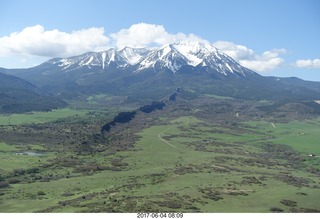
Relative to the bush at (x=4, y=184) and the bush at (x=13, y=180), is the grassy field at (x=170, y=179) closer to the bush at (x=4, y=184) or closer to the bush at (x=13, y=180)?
the bush at (x=4, y=184)

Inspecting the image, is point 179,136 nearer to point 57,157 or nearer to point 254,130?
point 254,130

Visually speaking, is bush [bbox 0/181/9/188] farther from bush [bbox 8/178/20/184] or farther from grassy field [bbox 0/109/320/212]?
bush [bbox 8/178/20/184]

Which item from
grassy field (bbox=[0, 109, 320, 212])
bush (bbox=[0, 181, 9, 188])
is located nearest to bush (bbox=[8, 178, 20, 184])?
grassy field (bbox=[0, 109, 320, 212])

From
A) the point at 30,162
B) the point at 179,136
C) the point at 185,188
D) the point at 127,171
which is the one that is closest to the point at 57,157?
the point at 30,162

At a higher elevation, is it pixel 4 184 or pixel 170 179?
pixel 170 179

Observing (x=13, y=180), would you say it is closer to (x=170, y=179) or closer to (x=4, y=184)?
(x=4, y=184)

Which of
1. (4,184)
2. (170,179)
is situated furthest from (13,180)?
(170,179)

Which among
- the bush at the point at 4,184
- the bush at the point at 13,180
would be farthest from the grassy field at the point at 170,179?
the bush at the point at 13,180

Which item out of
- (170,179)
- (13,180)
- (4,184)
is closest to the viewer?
(4,184)
